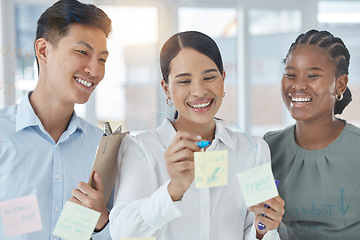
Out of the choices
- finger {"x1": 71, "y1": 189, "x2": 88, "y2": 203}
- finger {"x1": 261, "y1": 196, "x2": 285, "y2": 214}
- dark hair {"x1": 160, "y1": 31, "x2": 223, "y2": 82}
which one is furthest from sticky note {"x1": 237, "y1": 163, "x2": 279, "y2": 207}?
finger {"x1": 71, "y1": 189, "x2": 88, "y2": 203}

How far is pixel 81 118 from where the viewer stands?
2.90ft

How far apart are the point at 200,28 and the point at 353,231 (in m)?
0.59

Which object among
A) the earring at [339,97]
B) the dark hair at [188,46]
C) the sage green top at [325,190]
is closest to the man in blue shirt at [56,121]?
the dark hair at [188,46]

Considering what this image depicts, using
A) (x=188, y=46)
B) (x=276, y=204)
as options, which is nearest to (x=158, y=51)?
(x=188, y=46)

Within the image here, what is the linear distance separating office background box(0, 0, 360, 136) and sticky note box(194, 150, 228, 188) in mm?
130

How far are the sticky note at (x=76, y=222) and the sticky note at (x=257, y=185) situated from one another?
31 centimetres

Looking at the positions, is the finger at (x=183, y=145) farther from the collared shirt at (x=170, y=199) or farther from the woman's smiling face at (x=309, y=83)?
the woman's smiling face at (x=309, y=83)

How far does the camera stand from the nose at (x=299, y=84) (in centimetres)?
88

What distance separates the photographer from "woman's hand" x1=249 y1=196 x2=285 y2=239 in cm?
77

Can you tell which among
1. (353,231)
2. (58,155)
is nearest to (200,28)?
(58,155)

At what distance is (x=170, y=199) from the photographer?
2.29 ft

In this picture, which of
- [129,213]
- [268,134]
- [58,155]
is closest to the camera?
[129,213]

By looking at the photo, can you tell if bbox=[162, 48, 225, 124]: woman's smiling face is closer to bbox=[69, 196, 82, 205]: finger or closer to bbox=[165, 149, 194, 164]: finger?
bbox=[165, 149, 194, 164]: finger

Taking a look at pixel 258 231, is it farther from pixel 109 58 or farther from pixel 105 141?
pixel 109 58
